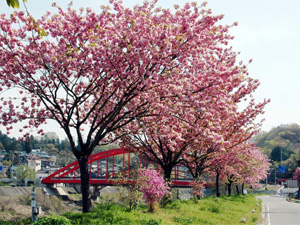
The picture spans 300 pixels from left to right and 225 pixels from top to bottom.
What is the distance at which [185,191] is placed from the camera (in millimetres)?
108188

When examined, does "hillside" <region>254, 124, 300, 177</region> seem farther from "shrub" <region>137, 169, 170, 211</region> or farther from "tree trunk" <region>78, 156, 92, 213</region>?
"tree trunk" <region>78, 156, 92, 213</region>

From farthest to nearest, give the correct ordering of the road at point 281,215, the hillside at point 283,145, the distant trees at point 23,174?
the hillside at point 283,145 → the distant trees at point 23,174 → the road at point 281,215

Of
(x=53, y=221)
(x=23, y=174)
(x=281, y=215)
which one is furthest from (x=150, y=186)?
(x=23, y=174)

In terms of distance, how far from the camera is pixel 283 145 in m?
148

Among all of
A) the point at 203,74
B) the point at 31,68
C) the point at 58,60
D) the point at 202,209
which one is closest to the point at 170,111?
the point at 203,74

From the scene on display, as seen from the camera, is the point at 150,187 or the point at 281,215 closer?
the point at 150,187

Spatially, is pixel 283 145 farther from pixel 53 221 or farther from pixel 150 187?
pixel 53 221

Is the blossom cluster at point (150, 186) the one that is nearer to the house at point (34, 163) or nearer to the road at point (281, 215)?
the road at point (281, 215)

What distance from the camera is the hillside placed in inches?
5145

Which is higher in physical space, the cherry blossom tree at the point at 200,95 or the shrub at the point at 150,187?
the cherry blossom tree at the point at 200,95

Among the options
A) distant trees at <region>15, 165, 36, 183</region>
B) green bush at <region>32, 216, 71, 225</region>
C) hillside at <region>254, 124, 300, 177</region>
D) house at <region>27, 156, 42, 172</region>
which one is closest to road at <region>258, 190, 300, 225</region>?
green bush at <region>32, 216, 71, 225</region>

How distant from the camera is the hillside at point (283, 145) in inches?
5145

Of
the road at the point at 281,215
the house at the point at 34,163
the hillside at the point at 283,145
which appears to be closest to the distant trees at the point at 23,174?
the house at the point at 34,163

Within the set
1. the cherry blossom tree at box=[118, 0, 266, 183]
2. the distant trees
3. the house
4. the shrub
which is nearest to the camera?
the cherry blossom tree at box=[118, 0, 266, 183]
